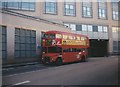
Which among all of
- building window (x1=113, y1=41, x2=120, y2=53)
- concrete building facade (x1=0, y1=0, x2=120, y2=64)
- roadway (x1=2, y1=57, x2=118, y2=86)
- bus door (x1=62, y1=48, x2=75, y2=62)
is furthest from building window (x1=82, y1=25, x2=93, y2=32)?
roadway (x1=2, y1=57, x2=118, y2=86)

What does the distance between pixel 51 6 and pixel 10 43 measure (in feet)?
83.4

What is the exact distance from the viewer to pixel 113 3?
218 feet

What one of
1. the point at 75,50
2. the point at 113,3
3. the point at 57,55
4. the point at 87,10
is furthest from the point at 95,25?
the point at 57,55

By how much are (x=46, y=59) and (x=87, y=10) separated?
105 ft

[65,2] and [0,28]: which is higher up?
[65,2]

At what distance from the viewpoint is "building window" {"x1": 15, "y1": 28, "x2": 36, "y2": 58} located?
31317mm

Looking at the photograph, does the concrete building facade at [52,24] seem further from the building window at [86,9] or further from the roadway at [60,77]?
the roadway at [60,77]

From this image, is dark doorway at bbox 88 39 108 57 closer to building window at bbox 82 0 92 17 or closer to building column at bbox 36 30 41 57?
building window at bbox 82 0 92 17

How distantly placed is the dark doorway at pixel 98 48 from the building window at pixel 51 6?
1509 cm

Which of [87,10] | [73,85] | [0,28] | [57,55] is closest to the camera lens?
[73,85]

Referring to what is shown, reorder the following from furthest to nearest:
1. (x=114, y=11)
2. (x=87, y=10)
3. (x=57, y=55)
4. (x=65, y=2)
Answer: (x=114, y=11)
(x=87, y=10)
(x=65, y=2)
(x=57, y=55)

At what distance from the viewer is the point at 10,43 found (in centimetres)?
2964

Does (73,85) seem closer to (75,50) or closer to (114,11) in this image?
(75,50)

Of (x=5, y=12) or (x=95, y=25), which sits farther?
(x=95, y=25)
